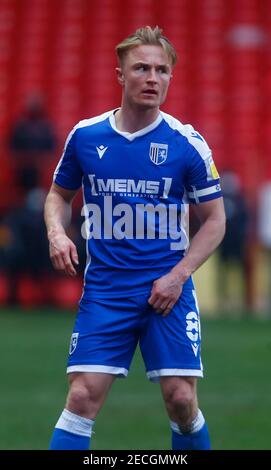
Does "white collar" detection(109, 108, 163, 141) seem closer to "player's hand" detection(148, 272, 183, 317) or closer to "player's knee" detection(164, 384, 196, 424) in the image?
"player's hand" detection(148, 272, 183, 317)

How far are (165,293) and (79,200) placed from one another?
10.5m

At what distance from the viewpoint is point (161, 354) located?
241 inches

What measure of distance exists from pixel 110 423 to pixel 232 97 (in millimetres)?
13423

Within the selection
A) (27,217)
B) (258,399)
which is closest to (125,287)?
(258,399)

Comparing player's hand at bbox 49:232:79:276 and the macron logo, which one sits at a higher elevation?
the macron logo

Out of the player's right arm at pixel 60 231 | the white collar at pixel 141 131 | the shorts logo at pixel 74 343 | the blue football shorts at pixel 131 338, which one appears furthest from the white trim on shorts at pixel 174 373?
the white collar at pixel 141 131

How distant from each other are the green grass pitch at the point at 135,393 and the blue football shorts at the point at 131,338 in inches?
68.0

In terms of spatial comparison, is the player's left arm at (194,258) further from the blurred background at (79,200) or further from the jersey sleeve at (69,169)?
the blurred background at (79,200)

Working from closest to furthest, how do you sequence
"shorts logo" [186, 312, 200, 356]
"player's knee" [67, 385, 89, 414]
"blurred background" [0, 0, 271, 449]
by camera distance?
"player's knee" [67, 385, 89, 414] < "shorts logo" [186, 312, 200, 356] < "blurred background" [0, 0, 271, 449]

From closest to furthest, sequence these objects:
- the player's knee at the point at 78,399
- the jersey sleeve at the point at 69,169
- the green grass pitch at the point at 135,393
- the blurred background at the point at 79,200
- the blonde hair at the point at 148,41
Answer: the player's knee at the point at 78,399 < the blonde hair at the point at 148,41 < the jersey sleeve at the point at 69,169 < the green grass pitch at the point at 135,393 < the blurred background at the point at 79,200

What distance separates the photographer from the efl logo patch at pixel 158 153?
6.17 metres

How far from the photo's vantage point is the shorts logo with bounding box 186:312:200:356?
244 inches

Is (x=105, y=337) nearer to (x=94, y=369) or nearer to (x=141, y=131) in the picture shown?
(x=94, y=369)

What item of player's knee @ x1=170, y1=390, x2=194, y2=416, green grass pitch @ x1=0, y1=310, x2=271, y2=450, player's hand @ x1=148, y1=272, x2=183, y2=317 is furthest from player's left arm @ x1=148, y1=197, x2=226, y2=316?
green grass pitch @ x1=0, y1=310, x2=271, y2=450
